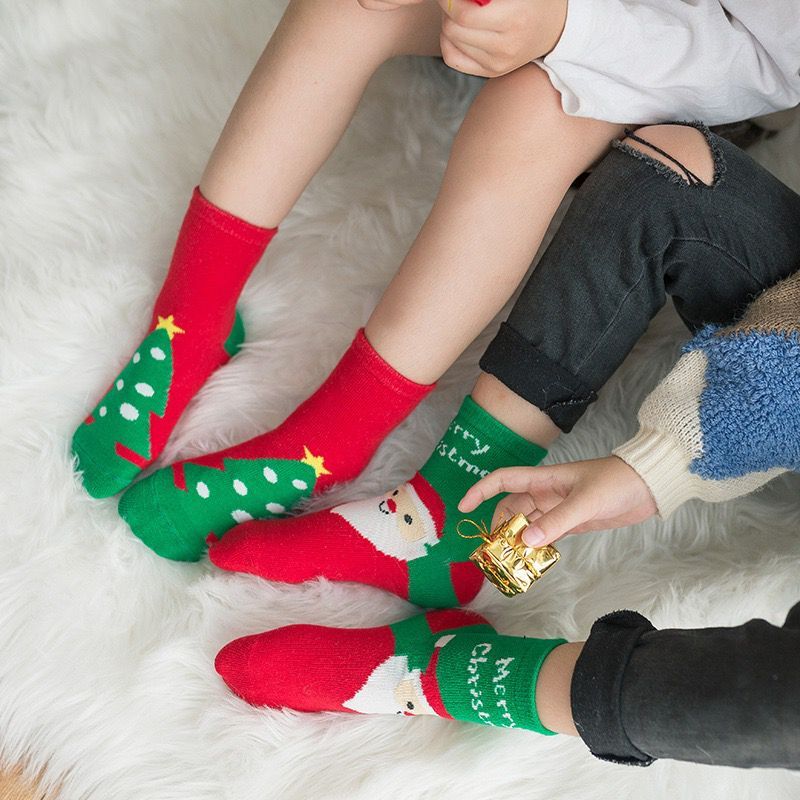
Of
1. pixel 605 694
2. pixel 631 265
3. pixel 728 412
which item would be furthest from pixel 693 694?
pixel 631 265

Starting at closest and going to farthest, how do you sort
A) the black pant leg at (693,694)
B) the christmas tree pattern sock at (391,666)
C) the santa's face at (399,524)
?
the black pant leg at (693,694) → the christmas tree pattern sock at (391,666) → the santa's face at (399,524)

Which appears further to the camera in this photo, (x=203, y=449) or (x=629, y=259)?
(x=203, y=449)

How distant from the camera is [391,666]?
724mm

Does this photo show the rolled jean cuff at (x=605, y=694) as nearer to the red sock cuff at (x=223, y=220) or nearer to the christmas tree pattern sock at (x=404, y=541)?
the christmas tree pattern sock at (x=404, y=541)

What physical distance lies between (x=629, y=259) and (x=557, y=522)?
21 cm

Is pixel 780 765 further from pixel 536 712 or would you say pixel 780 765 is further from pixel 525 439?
pixel 525 439

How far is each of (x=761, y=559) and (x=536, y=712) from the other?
0.25 m

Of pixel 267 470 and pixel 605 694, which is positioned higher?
pixel 605 694

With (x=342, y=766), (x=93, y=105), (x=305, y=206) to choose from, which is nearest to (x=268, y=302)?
(x=305, y=206)

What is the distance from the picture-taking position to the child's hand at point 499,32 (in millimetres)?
657

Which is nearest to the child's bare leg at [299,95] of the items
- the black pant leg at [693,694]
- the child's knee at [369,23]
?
the child's knee at [369,23]

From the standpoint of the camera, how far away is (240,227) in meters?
0.81

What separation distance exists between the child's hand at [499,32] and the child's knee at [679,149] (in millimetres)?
99

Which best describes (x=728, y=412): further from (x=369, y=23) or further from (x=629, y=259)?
(x=369, y=23)
